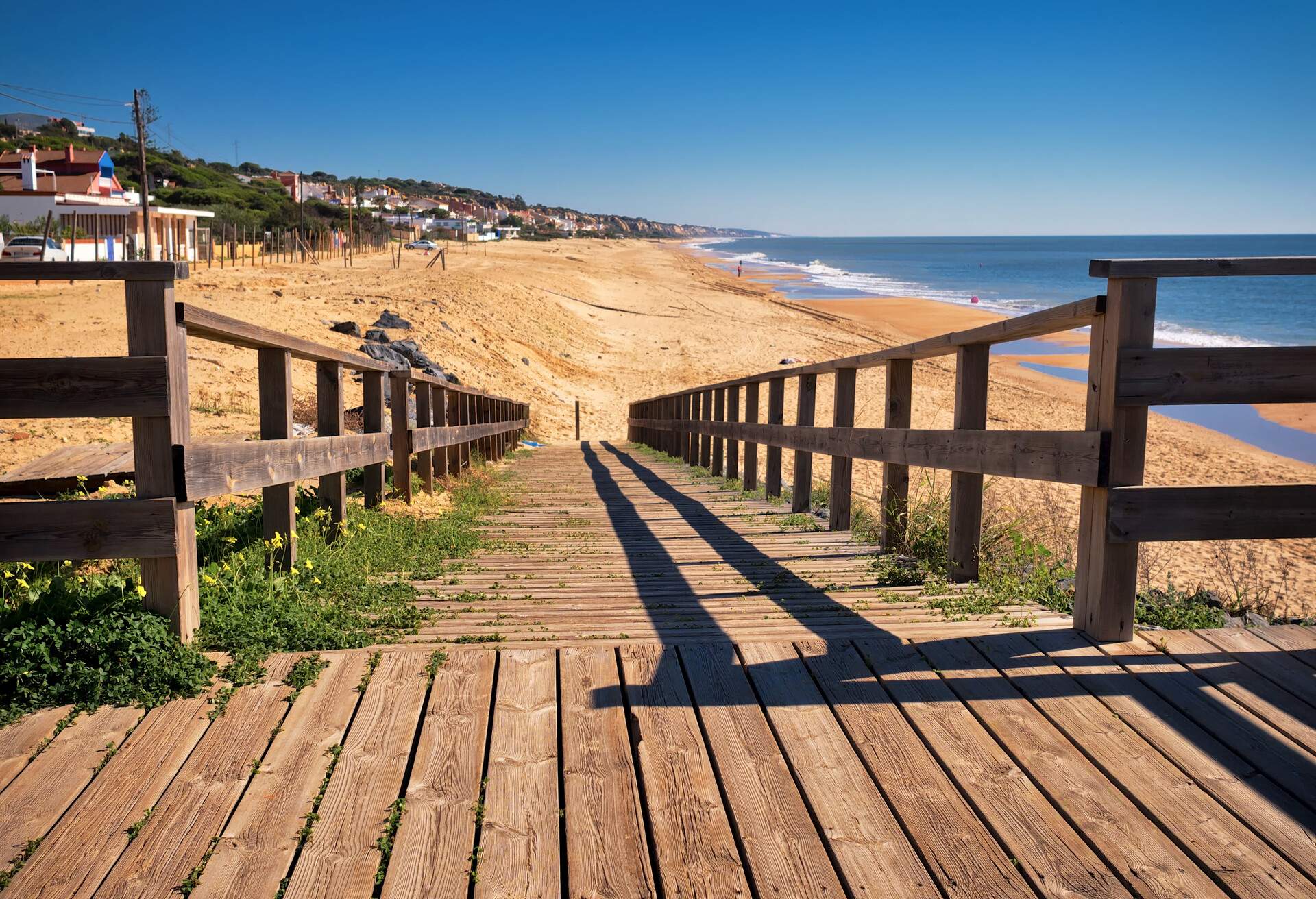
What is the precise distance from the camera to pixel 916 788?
8.22 ft

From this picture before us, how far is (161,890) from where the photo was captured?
80.4 inches

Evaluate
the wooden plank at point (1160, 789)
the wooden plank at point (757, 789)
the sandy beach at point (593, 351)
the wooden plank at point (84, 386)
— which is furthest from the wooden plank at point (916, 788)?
the sandy beach at point (593, 351)

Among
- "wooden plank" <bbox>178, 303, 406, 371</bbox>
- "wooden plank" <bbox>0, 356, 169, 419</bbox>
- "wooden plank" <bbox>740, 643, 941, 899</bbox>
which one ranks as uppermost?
"wooden plank" <bbox>178, 303, 406, 371</bbox>

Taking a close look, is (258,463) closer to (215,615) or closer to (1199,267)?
(215,615)

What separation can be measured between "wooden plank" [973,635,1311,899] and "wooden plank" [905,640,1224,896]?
0.04 metres

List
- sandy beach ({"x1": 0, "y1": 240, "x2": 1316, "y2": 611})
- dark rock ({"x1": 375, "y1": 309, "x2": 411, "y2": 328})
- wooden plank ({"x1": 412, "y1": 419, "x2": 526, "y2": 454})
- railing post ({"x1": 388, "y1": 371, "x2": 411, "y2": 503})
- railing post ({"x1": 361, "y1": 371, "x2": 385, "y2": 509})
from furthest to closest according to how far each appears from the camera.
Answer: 1. dark rock ({"x1": 375, "y1": 309, "x2": 411, "y2": 328})
2. sandy beach ({"x1": 0, "y1": 240, "x2": 1316, "y2": 611})
3. wooden plank ({"x1": 412, "y1": 419, "x2": 526, "y2": 454})
4. railing post ({"x1": 388, "y1": 371, "x2": 411, "y2": 503})
5. railing post ({"x1": 361, "y1": 371, "x2": 385, "y2": 509})

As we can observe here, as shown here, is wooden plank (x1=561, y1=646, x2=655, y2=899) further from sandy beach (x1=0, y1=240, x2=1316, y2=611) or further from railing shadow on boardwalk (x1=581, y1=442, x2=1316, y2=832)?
sandy beach (x1=0, y1=240, x2=1316, y2=611)

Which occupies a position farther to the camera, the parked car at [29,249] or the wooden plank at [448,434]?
the parked car at [29,249]

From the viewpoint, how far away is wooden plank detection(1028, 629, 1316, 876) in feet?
7.48

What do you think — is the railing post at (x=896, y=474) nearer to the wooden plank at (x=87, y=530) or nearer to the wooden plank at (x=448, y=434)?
the wooden plank at (x=448, y=434)

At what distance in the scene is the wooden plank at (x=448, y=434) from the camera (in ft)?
24.0

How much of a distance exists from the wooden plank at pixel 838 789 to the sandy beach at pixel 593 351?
12.5 ft

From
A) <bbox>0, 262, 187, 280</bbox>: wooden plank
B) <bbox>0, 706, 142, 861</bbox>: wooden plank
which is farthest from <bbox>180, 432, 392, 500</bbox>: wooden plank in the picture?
<bbox>0, 706, 142, 861</bbox>: wooden plank

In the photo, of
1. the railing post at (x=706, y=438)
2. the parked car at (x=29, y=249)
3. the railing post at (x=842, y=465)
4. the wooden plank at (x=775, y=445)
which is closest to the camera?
the railing post at (x=842, y=465)
